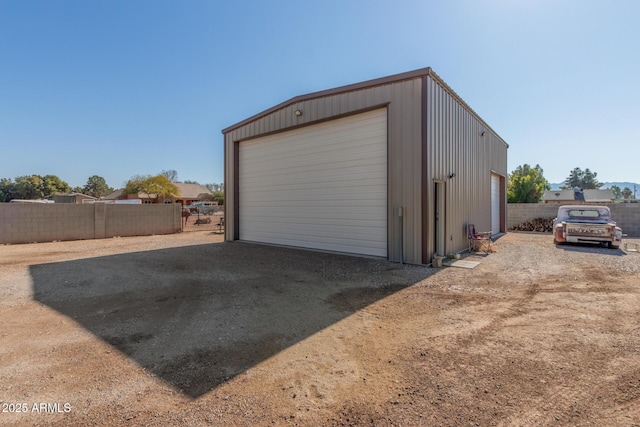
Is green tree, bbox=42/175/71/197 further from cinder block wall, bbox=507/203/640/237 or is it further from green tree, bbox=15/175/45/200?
cinder block wall, bbox=507/203/640/237

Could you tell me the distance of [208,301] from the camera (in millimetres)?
4523

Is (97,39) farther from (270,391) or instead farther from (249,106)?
(270,391)

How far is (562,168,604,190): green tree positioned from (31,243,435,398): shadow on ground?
259 feet

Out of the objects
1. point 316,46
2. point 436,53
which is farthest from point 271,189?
point 436,53

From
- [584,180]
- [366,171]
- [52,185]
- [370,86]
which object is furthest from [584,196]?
[52,185]

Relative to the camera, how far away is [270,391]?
2.24 m

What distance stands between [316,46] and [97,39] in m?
7.78

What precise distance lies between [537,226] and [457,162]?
33.9ft

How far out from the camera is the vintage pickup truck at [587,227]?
9.50 meters

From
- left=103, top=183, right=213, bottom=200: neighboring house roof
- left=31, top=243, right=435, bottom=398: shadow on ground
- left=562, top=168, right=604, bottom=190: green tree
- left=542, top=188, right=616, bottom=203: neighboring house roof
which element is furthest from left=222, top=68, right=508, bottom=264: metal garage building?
left=562, top=168, right=604, bottom=190: green tree

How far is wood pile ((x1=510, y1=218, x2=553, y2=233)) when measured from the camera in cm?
1523

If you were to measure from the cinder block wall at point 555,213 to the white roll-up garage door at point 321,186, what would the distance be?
1284 cm

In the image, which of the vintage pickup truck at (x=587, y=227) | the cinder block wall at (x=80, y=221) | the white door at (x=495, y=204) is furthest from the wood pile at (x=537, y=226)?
the cinder block wall at (x=80, y=221)

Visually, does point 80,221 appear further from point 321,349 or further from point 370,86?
point 321,349
